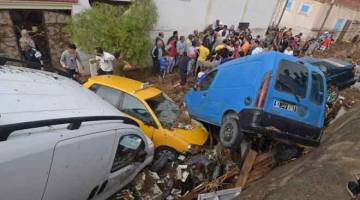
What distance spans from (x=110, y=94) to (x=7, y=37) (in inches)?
193

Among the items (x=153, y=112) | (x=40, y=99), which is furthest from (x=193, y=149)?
(x=40, y=99)

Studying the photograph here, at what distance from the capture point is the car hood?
642 centimetres

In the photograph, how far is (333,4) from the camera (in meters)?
24.1

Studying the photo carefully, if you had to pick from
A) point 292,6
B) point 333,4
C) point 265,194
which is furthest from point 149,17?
point 333,4

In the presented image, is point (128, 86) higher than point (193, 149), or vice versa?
point (128, 86)

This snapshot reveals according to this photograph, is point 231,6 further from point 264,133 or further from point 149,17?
point 264,133

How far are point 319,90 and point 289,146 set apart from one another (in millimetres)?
1376

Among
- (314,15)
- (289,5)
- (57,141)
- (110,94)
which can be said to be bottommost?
(110,94)

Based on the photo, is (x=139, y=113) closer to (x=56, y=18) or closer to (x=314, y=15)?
A: (x=56, y=18)

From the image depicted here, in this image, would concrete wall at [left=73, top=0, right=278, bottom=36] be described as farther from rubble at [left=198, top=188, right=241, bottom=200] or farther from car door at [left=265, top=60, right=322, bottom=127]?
rubble at [left=198, top=188, right=241, bottom=200]

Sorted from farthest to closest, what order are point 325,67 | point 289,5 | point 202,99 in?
point 289,5
point 325,67
point 202,99

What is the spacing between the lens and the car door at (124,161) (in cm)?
400

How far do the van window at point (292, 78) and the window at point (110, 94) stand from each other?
3.56 metres

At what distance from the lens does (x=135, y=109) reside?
666 cm
